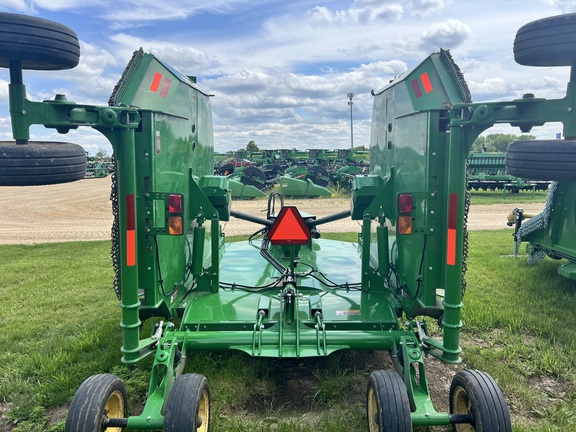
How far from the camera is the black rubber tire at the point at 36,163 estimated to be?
2740 millimetres

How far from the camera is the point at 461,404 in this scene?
308cm

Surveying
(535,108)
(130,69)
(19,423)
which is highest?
(130,69)

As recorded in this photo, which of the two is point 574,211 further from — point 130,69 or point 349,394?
point 130,69

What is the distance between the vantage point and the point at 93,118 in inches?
120

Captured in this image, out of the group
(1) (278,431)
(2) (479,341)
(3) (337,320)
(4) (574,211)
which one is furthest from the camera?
(4) (574,211)

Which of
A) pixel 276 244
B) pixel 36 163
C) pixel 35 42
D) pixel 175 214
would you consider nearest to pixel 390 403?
pixel 276 244

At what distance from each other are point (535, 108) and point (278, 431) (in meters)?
2.73

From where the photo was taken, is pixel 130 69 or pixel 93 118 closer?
pixel 93 118

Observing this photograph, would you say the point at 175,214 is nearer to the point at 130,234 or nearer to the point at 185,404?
the point at 130,234

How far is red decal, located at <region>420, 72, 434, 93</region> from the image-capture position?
3.65m

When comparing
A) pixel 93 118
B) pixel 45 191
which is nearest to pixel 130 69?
pixel 93 118

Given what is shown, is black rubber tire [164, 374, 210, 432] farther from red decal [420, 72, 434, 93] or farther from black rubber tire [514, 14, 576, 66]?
black rubber tire [514, 14, 576, 66]

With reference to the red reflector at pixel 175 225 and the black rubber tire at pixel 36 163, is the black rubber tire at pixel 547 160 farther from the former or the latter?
the black rubber tire at pixel 36 163

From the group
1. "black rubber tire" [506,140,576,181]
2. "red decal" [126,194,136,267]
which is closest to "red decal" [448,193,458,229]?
"black rubber tire" [506,140,576,181]
